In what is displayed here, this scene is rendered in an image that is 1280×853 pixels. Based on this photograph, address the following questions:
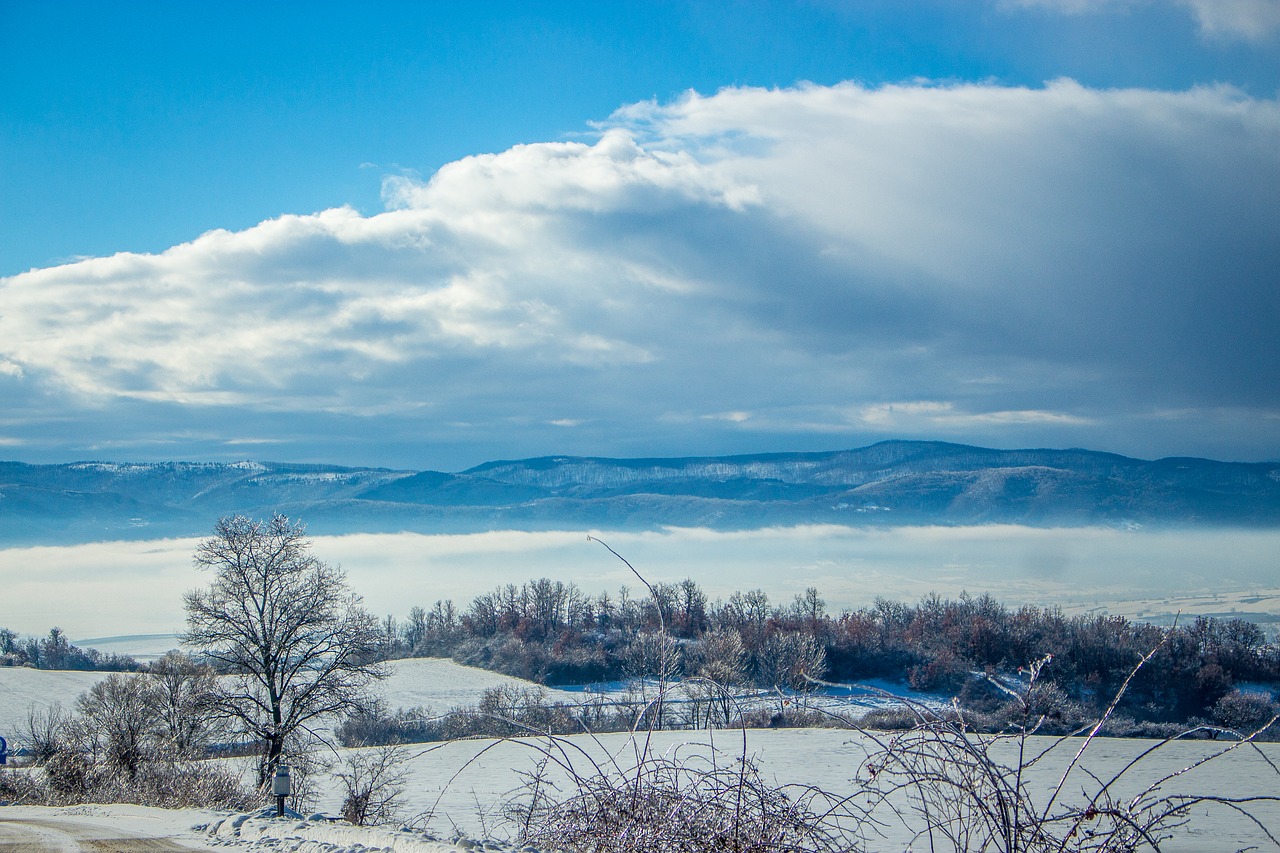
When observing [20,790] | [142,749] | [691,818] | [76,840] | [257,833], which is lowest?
[142,749]

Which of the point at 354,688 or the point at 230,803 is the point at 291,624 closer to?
the point at 354,688

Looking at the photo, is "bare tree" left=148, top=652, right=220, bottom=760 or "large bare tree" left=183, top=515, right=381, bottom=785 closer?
"bare tree" left=148, top=652, right=220, bottom=760

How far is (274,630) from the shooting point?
29844 mm

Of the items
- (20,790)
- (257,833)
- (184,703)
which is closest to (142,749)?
(184,703)

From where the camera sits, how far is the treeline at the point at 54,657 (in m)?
92.8

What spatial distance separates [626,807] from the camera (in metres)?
7.15

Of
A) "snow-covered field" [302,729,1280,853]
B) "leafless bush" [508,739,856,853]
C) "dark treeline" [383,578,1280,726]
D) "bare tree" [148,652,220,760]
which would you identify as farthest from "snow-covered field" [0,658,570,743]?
"leafless bush" [508,739,856,853]

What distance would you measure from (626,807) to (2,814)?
47.6 ft

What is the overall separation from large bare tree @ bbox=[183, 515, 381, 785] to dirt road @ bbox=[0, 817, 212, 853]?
55.3 ft

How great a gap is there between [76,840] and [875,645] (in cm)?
9250

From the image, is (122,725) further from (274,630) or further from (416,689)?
(416,689)

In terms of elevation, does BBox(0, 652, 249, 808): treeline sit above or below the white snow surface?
below

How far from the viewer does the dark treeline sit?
250 ft

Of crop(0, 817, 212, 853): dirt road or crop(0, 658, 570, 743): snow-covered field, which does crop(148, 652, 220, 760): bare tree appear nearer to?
crop(0, 817, 212, 853): dirt road
